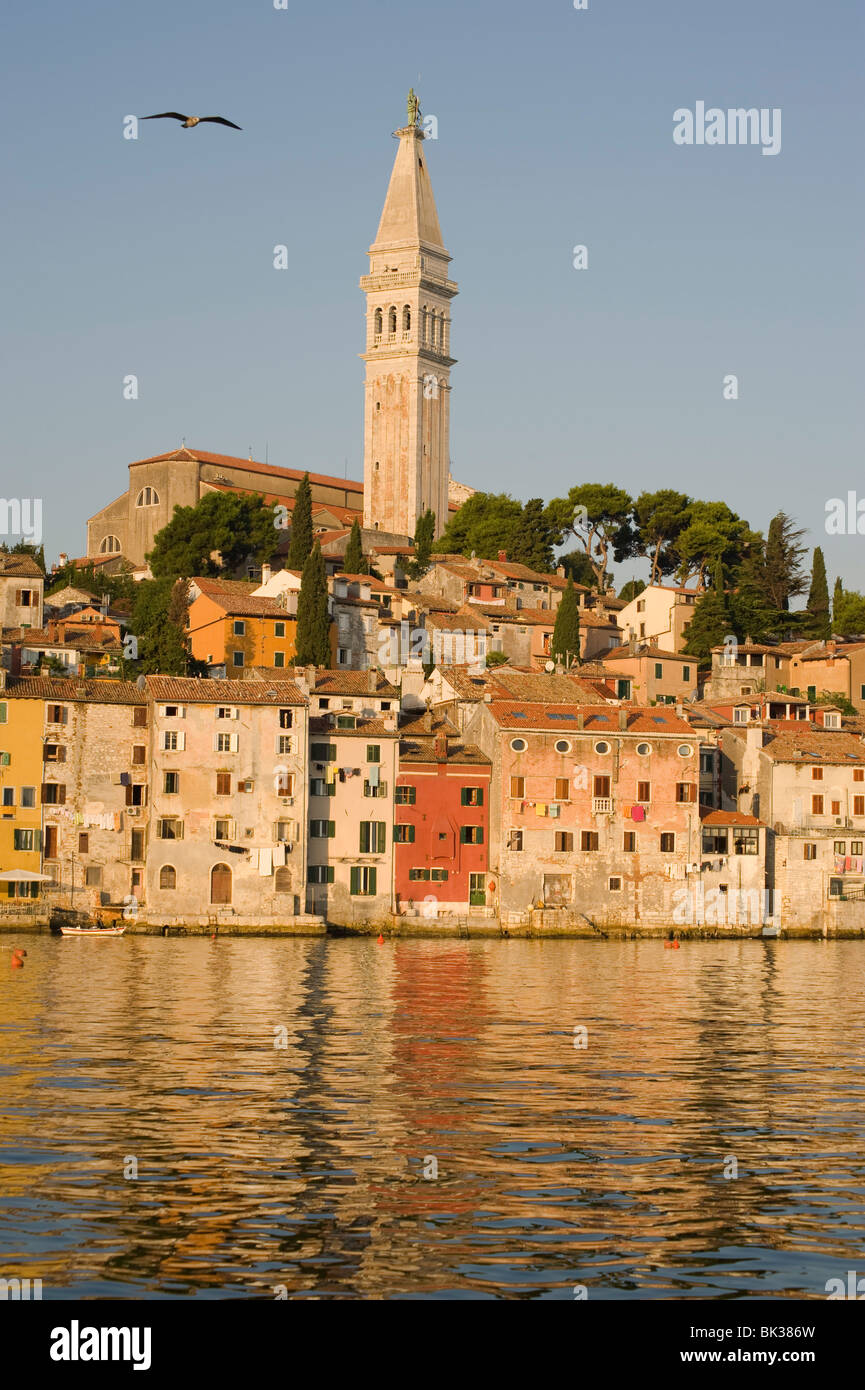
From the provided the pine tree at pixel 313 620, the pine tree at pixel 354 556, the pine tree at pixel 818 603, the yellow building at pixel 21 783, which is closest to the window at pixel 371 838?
the yellow building at pixel 21 783

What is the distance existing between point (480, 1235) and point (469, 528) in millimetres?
95280

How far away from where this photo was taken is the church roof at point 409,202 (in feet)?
414

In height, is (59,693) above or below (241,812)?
above

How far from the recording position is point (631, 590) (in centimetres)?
10906

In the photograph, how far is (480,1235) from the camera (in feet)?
54.8

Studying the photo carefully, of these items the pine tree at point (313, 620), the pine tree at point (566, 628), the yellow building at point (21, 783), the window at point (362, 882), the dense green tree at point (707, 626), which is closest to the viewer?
the yellow building at point (21, 783)

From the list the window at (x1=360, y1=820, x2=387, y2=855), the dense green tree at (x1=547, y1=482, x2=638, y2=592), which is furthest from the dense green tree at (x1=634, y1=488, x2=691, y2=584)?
the window at (x1=360, y1=820, x2=387, y2=855)

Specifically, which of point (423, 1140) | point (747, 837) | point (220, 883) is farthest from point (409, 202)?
point (423, 1140)

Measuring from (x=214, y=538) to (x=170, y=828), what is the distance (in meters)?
37.0

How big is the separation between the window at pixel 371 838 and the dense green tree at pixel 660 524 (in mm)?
47538

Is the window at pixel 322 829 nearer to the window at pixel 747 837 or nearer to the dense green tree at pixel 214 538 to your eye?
the window at pixel 747 837

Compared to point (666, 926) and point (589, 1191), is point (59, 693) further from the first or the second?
point (589, 1191)

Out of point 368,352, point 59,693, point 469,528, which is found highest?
point 368,352
